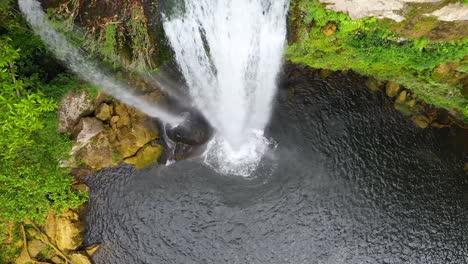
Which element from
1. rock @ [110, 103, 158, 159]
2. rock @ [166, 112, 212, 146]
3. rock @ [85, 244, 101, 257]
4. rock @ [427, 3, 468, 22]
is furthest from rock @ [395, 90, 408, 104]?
rock @ [85, 244, 101, 257]

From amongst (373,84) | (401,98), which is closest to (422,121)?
(401,98)

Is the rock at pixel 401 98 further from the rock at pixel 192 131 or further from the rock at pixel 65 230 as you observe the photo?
the rock at pixel 65 230

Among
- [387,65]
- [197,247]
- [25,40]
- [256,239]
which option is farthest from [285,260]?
[25,40]

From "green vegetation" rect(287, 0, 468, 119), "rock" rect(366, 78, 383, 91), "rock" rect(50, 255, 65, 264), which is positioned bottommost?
"rock" rect(50, 255, 65, 264)

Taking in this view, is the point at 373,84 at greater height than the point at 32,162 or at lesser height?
greater

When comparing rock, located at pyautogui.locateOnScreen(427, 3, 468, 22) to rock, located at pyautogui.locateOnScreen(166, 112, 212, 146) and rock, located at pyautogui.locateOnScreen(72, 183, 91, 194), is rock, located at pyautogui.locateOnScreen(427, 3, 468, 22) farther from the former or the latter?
rock, located at pyautogui.locateOnScreen(72, 183, 91, 194)

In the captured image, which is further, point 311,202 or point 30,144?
point 311,202

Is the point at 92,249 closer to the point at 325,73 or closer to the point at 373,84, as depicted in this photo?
the point at 325,73
